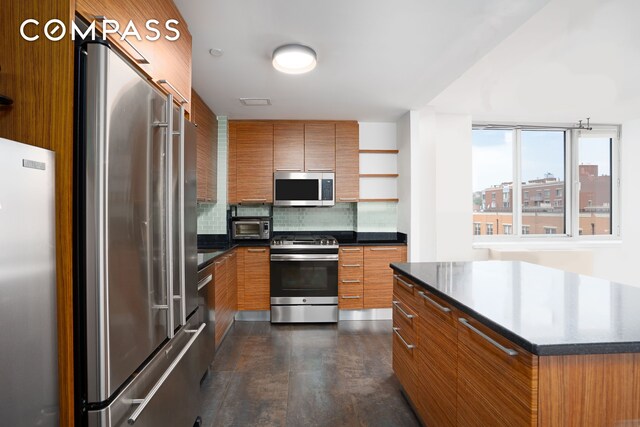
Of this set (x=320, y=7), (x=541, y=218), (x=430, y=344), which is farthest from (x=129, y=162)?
(x=541, y=218)

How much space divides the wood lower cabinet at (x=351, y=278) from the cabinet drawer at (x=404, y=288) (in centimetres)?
166

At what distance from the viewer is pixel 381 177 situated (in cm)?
441

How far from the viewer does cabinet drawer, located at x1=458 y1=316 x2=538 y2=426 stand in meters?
1.02

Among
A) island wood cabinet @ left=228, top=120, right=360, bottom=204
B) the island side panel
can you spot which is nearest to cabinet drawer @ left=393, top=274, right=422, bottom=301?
the island side panel

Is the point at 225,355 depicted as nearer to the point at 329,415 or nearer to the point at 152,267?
the point at 329,415

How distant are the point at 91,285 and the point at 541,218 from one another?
545 centimetres

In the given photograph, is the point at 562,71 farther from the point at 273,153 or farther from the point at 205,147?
the point at 205,147

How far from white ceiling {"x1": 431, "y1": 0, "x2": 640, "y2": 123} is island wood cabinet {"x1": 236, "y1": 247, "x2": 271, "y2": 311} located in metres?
2.66

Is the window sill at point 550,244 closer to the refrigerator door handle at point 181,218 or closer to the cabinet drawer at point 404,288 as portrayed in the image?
the cabinet drawer at point 404,288

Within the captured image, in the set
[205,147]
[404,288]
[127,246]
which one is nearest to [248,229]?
[205,147]

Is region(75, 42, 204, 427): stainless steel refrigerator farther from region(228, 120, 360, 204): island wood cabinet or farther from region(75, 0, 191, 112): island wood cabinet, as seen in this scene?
region(228, 120, 360, 204): island wood cabinet

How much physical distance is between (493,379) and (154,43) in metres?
1.93

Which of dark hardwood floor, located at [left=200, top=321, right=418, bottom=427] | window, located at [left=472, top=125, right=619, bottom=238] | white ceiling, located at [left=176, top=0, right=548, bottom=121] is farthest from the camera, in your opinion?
window, located at [left=472, top=125, right=619, bottom=238]

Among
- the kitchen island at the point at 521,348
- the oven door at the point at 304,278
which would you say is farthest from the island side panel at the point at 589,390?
the oven door at the point at 304,278
